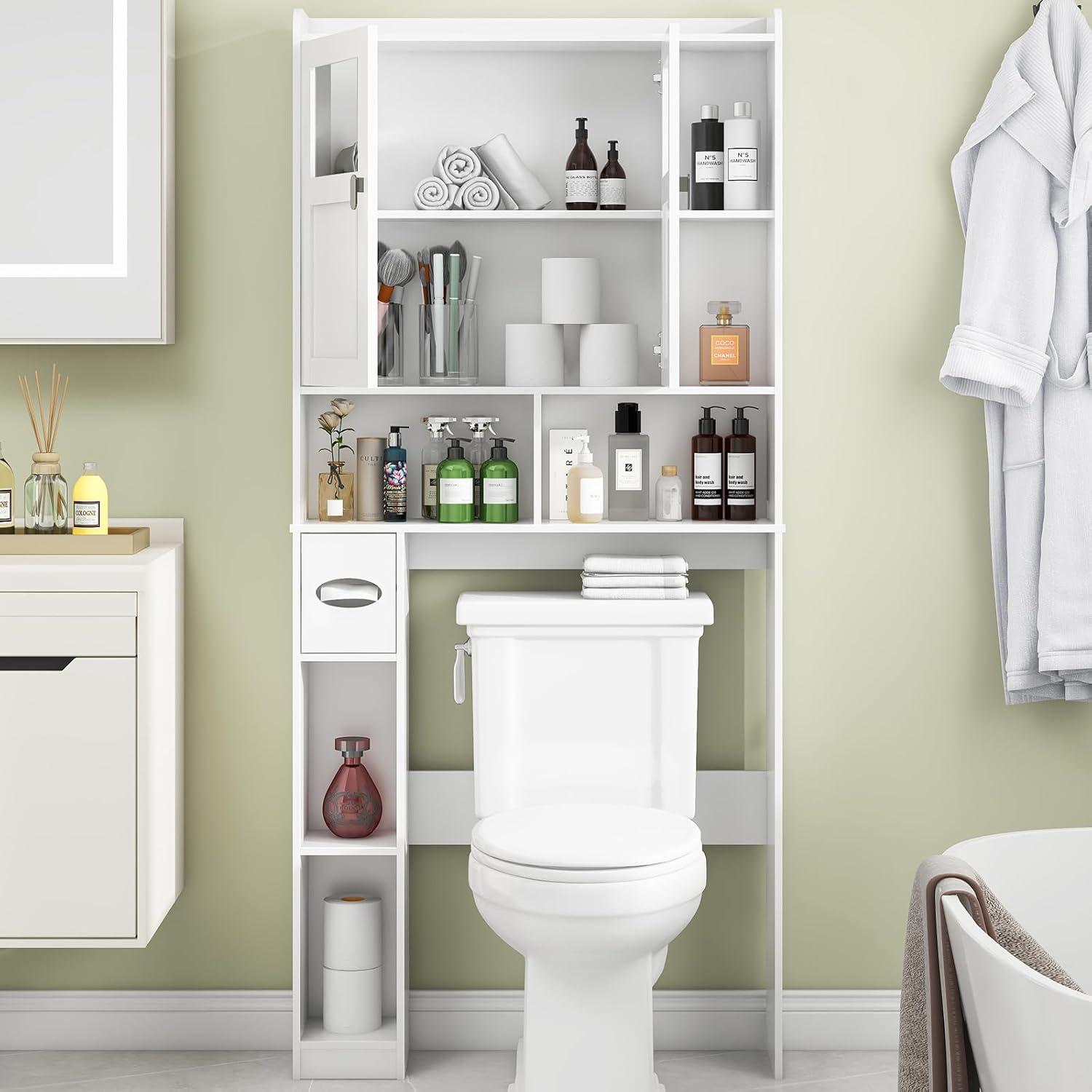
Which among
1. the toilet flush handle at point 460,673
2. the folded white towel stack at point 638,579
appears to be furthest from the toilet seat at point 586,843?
the folded white towel stack at point 638,579

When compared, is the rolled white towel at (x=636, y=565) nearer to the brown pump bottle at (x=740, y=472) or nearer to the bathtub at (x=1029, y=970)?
the brown pump bottle at (x=740, y=472)

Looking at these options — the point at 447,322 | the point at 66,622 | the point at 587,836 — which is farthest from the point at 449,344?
the point at 587,836

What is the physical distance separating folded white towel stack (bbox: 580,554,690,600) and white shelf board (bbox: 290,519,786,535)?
0.06 metres

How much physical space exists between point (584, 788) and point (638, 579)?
428mm

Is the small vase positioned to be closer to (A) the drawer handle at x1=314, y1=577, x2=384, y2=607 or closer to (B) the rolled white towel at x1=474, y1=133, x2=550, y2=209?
(A) the drawer handle at x1=314, y1=577, x2=384, y2=607

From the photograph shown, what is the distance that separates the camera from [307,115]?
7.78ft

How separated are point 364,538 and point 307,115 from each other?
84 cm

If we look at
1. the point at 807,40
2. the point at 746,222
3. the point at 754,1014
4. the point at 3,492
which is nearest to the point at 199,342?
the point at 3,492

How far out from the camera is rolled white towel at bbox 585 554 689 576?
2.39 m

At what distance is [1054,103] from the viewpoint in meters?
2.36

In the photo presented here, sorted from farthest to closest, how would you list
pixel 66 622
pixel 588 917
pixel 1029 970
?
1. pixel 66 622
2. pixel 588 917
3. pixel 1029 970

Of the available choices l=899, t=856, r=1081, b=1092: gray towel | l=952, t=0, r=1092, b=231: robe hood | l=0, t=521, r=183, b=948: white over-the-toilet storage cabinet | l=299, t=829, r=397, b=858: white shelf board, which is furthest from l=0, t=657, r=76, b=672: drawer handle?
l=952, t=0, r=1092, b=231: robe hood

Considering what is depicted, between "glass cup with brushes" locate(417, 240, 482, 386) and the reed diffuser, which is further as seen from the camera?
"glass cup with brushes" locate(417, 240, 482, 386)

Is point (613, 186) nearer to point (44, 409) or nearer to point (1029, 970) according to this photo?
point (44, 409)
